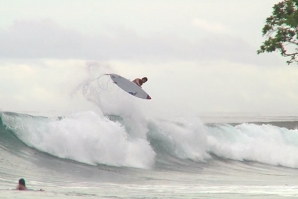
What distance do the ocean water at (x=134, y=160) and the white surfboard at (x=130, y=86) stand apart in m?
1.64

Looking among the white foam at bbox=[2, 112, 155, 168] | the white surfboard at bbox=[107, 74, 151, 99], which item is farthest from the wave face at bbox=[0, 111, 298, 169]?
the white surfboard at bbox=[107, 74, 151, 99]

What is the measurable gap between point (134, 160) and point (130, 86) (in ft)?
13.0

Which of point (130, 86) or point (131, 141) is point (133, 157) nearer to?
point (131, 141)

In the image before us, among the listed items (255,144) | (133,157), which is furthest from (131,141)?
(255,144)

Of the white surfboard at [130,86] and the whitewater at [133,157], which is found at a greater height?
the white surfboard at [130,86]

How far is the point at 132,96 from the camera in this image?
34594 mm

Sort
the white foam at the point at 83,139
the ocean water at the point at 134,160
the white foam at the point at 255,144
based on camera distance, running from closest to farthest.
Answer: the ocean water at the point at 134,160 < the white foam at the point at 83,139 < the white foam at the point at 255,144

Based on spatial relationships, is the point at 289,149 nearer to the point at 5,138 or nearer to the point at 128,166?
the point at 128,166

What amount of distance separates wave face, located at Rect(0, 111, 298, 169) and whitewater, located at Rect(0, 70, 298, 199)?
4 centimetres

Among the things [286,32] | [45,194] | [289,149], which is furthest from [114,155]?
[289,149]

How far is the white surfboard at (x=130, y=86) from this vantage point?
102ft

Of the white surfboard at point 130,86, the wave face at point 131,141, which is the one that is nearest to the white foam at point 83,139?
the wave face at point 131,141

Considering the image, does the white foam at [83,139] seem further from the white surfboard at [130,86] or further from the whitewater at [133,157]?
the white surfboard at [130,86]

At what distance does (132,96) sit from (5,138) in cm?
824
